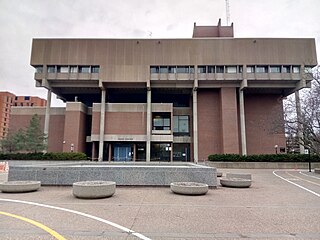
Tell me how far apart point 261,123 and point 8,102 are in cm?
10129

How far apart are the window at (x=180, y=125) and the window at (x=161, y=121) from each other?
1.54 meters

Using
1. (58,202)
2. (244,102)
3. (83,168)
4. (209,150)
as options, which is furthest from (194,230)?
(244,102)

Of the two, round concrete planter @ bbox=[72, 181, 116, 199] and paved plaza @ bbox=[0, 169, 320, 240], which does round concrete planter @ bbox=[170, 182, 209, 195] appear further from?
round concrete planter @ bbox=[72, 181, 116, 199]

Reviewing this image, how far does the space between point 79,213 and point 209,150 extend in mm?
35883

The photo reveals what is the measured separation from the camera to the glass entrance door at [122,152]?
4344 centimetres

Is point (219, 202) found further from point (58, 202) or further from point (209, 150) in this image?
point (209, 150)

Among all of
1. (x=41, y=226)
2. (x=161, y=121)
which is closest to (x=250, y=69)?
(x=161, y=121)

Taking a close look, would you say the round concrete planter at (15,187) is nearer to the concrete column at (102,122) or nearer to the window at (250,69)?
the concrete column at (102,122)

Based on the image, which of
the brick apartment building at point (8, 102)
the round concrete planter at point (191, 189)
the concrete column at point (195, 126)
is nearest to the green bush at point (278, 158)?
the concrete column at point (195, 126)

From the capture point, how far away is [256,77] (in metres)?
39.6

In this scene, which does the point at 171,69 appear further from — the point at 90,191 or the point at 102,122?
the point at 90,191

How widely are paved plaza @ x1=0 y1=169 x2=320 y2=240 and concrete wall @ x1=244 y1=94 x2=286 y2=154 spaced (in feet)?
110

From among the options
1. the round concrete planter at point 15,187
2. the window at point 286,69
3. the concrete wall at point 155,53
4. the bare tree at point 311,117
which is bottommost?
the round concrete planter at point 15,187

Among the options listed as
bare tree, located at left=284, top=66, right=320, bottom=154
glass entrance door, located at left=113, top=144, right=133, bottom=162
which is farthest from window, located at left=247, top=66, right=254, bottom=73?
glass entrance door, located at left=113, top=144, right=133, bottom=162
